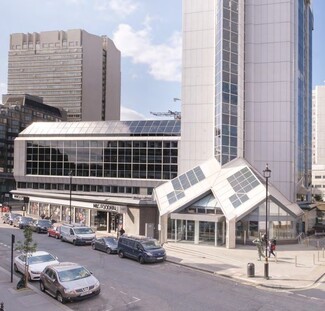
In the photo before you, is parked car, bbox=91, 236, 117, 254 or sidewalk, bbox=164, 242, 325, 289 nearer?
sidewalk, bbox=164, 242, 325, 289

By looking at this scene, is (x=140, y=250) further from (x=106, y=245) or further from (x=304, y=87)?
(x=304, y=87)

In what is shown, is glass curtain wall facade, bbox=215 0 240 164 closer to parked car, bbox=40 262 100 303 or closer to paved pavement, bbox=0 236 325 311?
paved pavement, bbox=0 236 325 311

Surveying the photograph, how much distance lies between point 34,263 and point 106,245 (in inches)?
331

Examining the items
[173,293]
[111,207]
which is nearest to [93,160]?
[111,207]

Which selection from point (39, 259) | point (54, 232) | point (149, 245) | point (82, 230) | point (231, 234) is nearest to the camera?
point (39, 259)

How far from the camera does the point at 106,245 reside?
30.9 m

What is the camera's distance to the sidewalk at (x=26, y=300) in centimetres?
1722

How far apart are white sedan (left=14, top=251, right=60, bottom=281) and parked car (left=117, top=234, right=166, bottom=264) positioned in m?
5.99

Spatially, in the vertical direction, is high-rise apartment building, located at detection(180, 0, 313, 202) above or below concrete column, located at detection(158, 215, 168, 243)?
above

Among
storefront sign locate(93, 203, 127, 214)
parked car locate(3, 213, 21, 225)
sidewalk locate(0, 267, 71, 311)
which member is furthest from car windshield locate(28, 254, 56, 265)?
parked car locate(3, 213, 21, 225)

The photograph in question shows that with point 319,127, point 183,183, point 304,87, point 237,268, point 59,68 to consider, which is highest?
point 59,68

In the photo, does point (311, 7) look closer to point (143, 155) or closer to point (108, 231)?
point (143, 155)

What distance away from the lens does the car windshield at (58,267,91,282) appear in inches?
735

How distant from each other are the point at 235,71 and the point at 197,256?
23.7m
